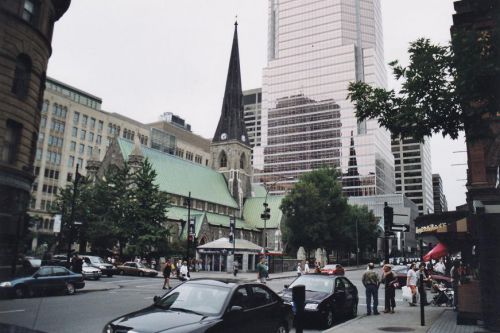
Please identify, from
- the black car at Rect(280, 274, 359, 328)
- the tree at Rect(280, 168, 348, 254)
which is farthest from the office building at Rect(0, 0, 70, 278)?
the tree at Rect(280, 168, 348, 254)

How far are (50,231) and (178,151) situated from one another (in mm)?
70358

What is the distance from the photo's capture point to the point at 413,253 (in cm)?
13612

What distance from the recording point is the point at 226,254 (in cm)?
4781

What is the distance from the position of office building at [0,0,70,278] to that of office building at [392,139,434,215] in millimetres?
162622

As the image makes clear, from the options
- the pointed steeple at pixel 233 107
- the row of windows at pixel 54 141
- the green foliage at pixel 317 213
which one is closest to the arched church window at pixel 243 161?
the pointed steeple at pixel 233 107

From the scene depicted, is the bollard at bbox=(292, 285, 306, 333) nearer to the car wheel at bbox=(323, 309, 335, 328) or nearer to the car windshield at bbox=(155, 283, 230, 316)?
the car windshield at bbox=(155, 283, 230, 316)

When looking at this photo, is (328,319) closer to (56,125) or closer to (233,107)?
(56,125)

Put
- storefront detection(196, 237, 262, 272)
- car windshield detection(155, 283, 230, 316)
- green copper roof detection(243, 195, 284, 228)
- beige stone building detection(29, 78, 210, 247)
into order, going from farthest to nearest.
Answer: green copper roof detection(243, 195, 284, 228), storefront detection(196, 237, 262, 272), beige stone building detection(29, 78, 210, 247), car windshield detection(155, 283, 230, 316)

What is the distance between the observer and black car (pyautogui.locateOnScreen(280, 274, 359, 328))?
12336 millimetres

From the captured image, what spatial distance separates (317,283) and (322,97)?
107 metres

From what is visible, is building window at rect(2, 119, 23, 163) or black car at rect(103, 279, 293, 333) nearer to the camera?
building window at rect(2, 119, 23, 163)

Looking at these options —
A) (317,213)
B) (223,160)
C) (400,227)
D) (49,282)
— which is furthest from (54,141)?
(223,160)

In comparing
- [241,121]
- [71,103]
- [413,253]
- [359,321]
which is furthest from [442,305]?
[413,253]

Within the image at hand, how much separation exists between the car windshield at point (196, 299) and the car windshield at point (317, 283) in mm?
6716
